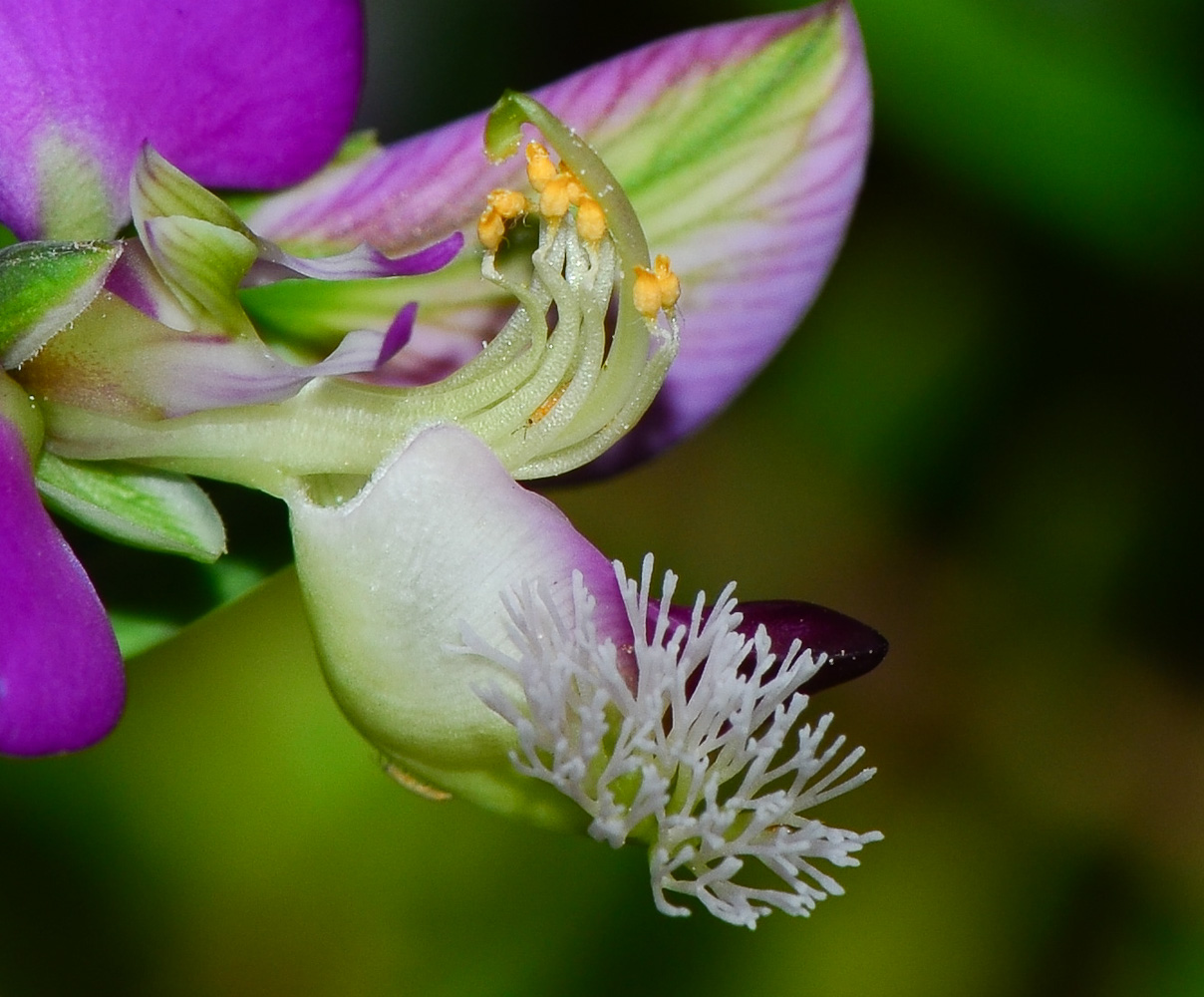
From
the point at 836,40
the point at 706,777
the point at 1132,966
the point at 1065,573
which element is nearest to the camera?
the point at 706,777

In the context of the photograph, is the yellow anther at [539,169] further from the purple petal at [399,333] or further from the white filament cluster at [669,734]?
the white filament cluster at [669,734]

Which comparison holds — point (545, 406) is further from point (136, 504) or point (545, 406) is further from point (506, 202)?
point (136, 504)

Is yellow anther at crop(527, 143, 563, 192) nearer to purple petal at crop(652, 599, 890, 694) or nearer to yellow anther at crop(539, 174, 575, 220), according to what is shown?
yellow anther at crop(539, 174, 575, 220)

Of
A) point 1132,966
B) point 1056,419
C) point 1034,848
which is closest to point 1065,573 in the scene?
point 1056,419

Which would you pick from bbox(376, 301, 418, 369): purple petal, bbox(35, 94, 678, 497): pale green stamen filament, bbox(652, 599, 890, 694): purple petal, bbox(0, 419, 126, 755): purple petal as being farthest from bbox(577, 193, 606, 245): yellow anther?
bbox(0, 419, 126, 755): purple petal

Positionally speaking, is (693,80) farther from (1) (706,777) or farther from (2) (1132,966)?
(2) (1132,966)

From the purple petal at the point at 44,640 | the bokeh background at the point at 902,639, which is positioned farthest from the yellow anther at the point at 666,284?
the bokeh background at the point at 902,639
